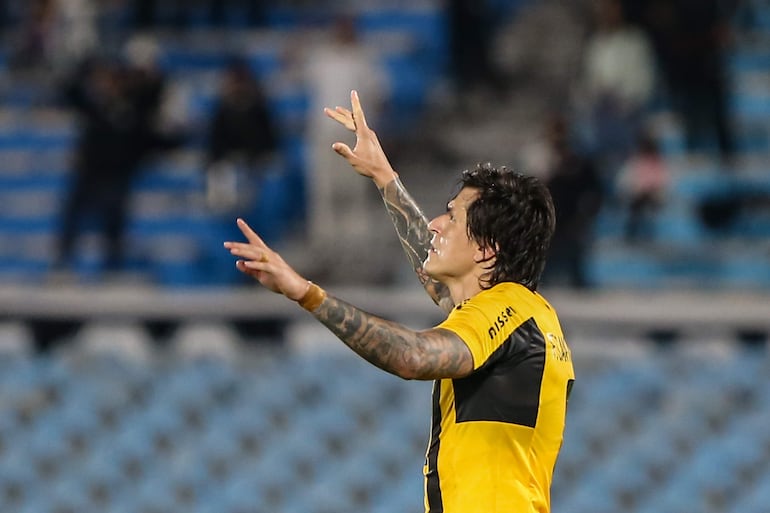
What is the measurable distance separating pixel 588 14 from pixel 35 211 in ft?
14.8

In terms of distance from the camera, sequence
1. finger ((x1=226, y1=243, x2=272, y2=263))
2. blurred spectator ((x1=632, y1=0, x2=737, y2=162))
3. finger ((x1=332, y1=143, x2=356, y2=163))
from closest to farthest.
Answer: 1. finger ((x1=226, y1=243, x2=272, y2=263))
2. finger ((x1=332, y1=143, x2=356, y2=163))
3. blurred spectator ((x1=632, y1=0, x2=737, y2=162))

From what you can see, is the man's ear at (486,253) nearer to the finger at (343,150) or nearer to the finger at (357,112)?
the finger at (343,150)

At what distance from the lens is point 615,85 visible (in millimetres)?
9773

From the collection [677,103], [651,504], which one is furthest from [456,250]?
Answer: [677,103]

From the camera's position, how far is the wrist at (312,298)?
352 cm

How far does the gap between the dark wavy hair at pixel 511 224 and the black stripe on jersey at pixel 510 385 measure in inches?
6.8

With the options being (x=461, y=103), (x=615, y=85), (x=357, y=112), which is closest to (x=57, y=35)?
(x=461, y=103)

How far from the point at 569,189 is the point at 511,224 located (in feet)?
17.5

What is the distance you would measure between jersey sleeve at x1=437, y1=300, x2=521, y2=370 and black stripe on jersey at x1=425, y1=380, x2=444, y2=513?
297mm

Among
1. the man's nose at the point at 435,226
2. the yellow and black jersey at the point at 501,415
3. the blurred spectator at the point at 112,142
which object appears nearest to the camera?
the yellow and black jersey at the point at 501,415

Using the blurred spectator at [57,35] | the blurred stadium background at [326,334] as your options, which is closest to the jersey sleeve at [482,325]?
the blurred stadium background at [326,334]

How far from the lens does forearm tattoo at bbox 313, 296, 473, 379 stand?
11.6 feet

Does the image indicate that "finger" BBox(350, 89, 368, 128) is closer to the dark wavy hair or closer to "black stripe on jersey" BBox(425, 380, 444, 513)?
the dark wavy hair

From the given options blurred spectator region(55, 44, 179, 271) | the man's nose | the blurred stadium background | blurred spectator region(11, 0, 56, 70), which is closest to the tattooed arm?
the man's nose
